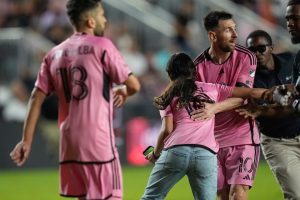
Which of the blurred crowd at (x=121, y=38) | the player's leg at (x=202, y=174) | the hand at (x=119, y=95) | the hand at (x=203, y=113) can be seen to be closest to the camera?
the hand at (x=119, y=95)

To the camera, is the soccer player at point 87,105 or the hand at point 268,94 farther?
the hand at point 268,94

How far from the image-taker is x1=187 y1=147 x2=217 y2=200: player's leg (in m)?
7.15

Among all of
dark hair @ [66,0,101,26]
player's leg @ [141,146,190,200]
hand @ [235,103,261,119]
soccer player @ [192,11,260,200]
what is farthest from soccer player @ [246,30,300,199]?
dark hair @ [66,0,101,26]

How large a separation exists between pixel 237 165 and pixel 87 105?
6.93ft

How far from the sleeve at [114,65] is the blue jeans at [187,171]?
108 cm

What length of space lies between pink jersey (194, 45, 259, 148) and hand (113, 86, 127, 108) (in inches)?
50.6

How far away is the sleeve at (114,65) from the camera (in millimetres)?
6465

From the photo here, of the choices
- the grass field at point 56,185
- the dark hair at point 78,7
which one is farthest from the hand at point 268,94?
the grass field at point 56,185

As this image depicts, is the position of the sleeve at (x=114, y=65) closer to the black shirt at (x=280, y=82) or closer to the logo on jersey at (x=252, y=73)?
the logo on jersey at (x=252, y=73)

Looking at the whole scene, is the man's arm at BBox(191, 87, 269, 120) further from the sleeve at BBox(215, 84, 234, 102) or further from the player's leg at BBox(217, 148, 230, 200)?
the player's leg at BBox(217, 148, 230, 200)

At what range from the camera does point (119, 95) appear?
6.90 m

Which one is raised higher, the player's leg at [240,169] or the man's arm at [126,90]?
the man's arm at [126,90]

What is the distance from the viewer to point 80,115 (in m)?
6.50

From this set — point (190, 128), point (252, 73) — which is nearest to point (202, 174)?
point (190, 128)
